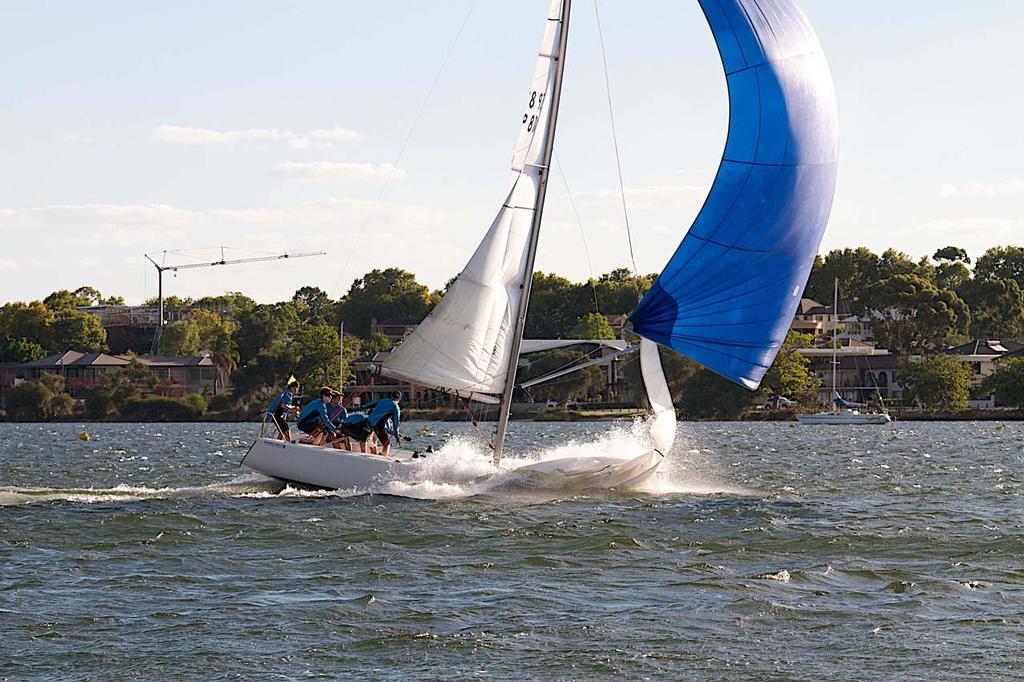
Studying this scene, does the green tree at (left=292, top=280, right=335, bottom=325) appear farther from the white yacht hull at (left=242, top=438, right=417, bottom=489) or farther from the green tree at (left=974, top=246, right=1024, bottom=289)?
the white yacht hull at (left=242, top=438, right=417, bottom=489)

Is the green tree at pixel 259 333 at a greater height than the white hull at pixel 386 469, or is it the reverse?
the green tree at pixel 259 333

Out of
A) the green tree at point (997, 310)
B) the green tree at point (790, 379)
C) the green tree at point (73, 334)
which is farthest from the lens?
the green tree at point (997, 310)

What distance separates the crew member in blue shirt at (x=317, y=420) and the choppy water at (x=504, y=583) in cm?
103

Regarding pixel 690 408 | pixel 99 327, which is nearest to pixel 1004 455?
pixel 690 408

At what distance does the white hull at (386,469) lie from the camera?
71.2 ft

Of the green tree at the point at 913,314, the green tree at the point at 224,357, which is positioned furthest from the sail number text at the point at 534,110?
the green tree at the point at 224,357

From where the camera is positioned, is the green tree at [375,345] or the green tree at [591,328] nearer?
the green tree at [591,328]

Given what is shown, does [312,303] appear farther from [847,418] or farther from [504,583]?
[504,583]

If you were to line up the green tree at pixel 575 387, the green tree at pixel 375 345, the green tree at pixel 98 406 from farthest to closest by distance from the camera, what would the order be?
the green tree at pixel 375 345, the green tree at pixel 98 406, the green tree at pixel 575 387

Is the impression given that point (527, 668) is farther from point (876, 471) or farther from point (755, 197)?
point (876, 471)

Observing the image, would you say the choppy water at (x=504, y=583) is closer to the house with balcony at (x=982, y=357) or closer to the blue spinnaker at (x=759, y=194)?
the blue spinnaker at (x=759, y=194)

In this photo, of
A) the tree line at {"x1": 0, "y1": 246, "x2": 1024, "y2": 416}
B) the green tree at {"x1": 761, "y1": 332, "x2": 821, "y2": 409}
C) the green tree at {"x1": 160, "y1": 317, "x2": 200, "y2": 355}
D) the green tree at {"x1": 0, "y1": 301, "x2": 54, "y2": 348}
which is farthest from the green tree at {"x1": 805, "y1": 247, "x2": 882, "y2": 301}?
the green tree at {"x1": 0, "y1": 301, "x2": 54, "y2": 348}

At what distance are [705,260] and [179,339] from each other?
114176mm

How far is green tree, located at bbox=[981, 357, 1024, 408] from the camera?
92.5 meters
